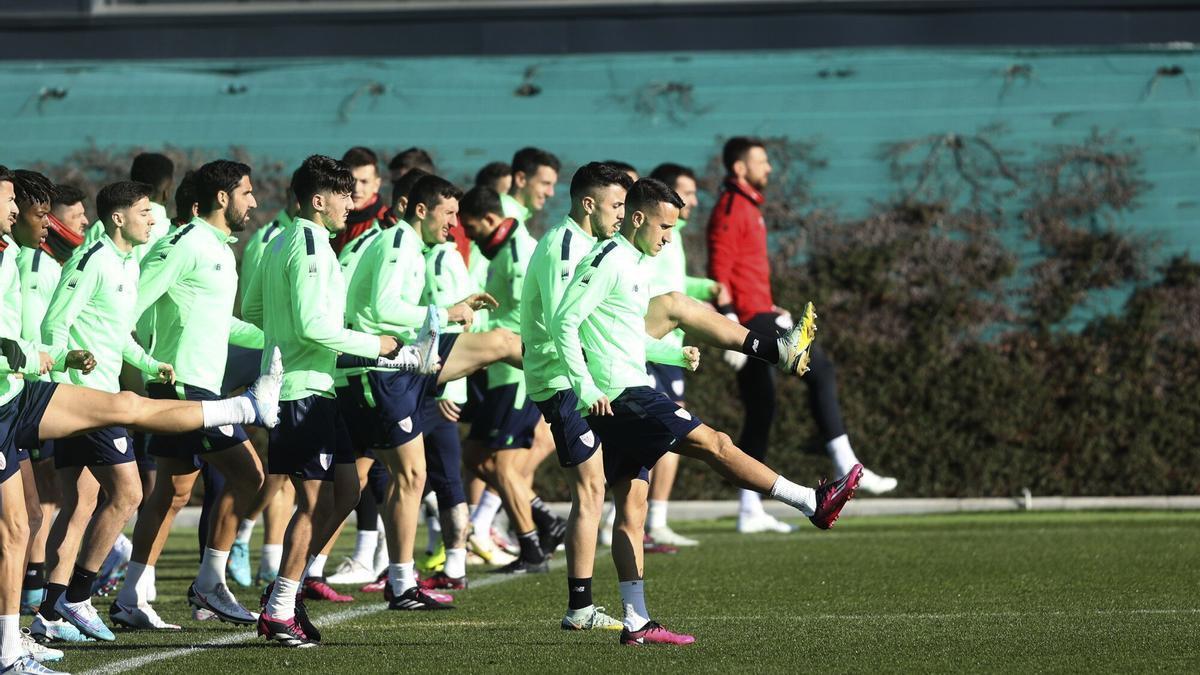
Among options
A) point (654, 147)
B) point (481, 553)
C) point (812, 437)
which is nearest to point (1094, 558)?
point (481, 553)

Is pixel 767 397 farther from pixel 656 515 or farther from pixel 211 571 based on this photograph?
pixel 211 571

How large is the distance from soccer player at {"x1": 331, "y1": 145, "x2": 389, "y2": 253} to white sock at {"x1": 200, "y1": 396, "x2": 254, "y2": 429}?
11.0ft

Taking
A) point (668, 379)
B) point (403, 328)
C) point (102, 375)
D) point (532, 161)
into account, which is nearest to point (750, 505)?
point (668, 379)

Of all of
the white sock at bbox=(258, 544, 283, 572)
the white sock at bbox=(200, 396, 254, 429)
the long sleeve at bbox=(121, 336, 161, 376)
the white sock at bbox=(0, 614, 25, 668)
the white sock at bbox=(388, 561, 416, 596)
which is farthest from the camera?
the white sock at bbox=(258, 544, 283, 572)

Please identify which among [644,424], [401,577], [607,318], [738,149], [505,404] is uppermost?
[738,149]

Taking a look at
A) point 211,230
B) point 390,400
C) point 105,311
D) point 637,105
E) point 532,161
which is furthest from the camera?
point 637,105

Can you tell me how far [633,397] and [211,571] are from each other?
8.00ft

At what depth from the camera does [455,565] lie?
10.6 metres

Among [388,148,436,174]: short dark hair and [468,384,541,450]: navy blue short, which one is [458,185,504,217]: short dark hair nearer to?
[388,148,436,174]: short dark hair

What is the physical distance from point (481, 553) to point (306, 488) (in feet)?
12.6

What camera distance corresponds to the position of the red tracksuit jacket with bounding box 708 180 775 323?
1361 centimetres

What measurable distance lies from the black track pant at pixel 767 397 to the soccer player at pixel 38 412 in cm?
619

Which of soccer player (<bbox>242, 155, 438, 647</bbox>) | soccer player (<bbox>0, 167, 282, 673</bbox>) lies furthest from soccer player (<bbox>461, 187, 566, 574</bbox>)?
soccer player (<bbox>0, 167, 282, 673</bbox>)

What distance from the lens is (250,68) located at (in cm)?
1952
